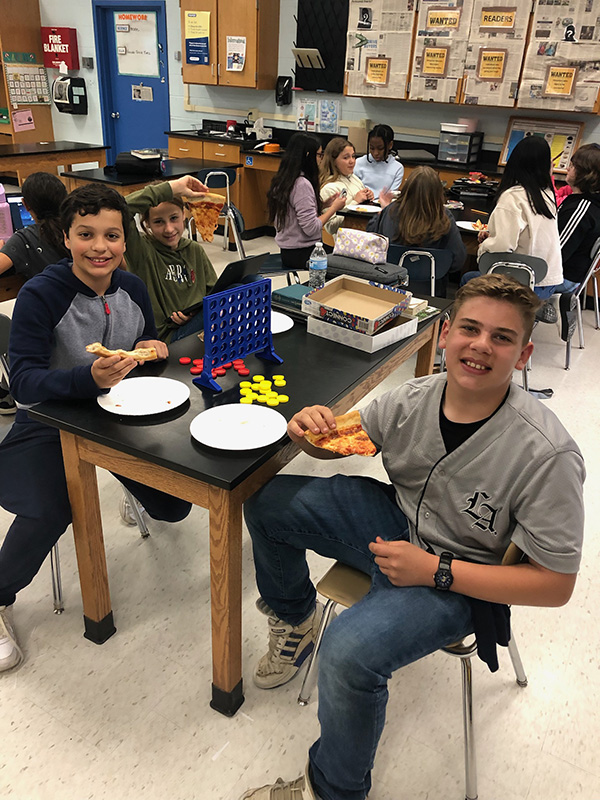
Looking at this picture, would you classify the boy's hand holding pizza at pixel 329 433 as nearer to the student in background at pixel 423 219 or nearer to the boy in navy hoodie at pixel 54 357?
the boy in navy hoodie at pixel 54 357

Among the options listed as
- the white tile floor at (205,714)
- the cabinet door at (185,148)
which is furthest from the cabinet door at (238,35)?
the white tile floor at (205,714)

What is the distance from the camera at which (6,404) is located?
2.97m

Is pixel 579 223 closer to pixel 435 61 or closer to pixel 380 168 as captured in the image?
pixel 380 168

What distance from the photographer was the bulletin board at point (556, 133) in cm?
502

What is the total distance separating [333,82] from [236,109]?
1232mm

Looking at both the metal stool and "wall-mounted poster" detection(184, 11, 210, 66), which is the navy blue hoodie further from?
"wall-mounted poster" detection(184, 11, 210, 66)

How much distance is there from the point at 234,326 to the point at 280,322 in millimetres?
451

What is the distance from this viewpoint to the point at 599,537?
235 cm

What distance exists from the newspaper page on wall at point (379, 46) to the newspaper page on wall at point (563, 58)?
40.4 inches

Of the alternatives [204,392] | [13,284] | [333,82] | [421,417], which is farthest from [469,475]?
[333,82]

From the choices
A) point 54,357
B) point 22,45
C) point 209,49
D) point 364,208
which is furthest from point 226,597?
A: point 22,45

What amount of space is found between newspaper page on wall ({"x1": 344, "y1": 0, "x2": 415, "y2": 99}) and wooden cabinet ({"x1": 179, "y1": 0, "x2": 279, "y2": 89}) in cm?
88

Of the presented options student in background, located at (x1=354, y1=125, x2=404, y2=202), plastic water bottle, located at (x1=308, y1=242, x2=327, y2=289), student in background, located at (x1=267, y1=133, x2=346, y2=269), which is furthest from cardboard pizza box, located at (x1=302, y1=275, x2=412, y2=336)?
student in background, located at (x1=354, y1=125, x2=404, y2=202)

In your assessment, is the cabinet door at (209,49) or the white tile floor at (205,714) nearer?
the white tile floor at (205,714)
